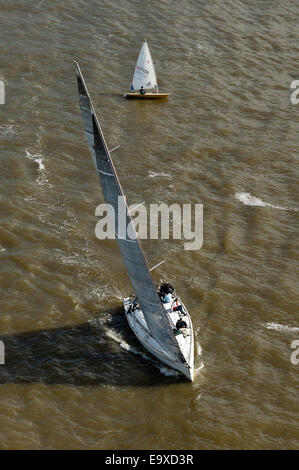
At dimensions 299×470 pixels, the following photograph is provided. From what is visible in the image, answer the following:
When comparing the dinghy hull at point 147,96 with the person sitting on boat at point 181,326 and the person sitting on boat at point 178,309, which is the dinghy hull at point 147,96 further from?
the person sitting on boat at point 181,326

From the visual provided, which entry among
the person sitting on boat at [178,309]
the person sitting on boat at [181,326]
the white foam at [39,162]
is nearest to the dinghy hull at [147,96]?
the white foam at [39,162]

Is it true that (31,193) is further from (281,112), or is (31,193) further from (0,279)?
(281,112)

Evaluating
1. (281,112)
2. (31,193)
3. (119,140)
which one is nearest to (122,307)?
(31,193)

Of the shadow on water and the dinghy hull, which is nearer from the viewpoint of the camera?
the shadow on water

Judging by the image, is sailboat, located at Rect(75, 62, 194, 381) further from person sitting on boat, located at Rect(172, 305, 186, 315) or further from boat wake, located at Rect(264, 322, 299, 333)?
boat wake, located at Rect(264, 322, 299, 333)

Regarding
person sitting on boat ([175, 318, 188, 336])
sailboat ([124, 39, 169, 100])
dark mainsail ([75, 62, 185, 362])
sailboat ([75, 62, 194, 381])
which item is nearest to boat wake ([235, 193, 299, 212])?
sailboat ([75, 62, 194, 381])

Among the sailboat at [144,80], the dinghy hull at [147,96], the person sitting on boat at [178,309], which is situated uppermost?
the sailboat at [144,80]
